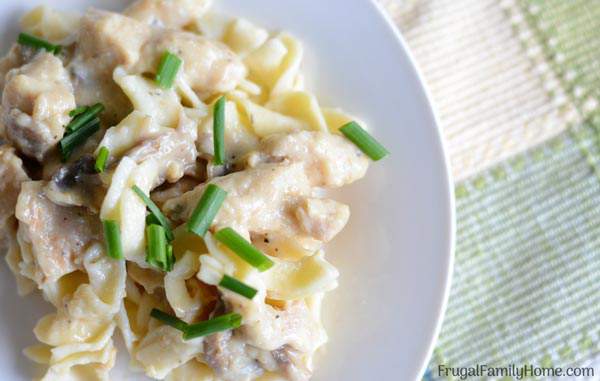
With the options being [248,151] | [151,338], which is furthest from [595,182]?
[151,338]

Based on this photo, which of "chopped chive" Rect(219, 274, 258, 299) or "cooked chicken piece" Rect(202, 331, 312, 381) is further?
"cooked chicken piece" Rect(202, 331, 312, 381)

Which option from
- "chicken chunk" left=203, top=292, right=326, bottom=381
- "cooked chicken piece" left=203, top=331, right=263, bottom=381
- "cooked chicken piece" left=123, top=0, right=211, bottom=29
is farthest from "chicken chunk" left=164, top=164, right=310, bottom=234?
"cooked chicken piece" left=123, top=0, right=211, bottom=29

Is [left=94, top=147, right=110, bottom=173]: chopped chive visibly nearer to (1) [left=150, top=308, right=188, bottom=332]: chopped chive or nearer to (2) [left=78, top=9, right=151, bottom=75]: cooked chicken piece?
(2) [left=78, top=9, right=151, bottom=75]: cooked chicken piece

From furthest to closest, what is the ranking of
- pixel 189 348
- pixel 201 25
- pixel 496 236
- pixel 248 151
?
pixel 496 236 < pixel 201 25 < pixel 248 151 < pixel 189 348

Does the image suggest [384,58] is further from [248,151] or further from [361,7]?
[248,151]

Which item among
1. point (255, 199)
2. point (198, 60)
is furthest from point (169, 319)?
point (198, 60)

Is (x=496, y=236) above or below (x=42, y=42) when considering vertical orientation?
below

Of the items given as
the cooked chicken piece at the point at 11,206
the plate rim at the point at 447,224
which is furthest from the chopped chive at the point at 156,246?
the plate rim at the point at 447,224
